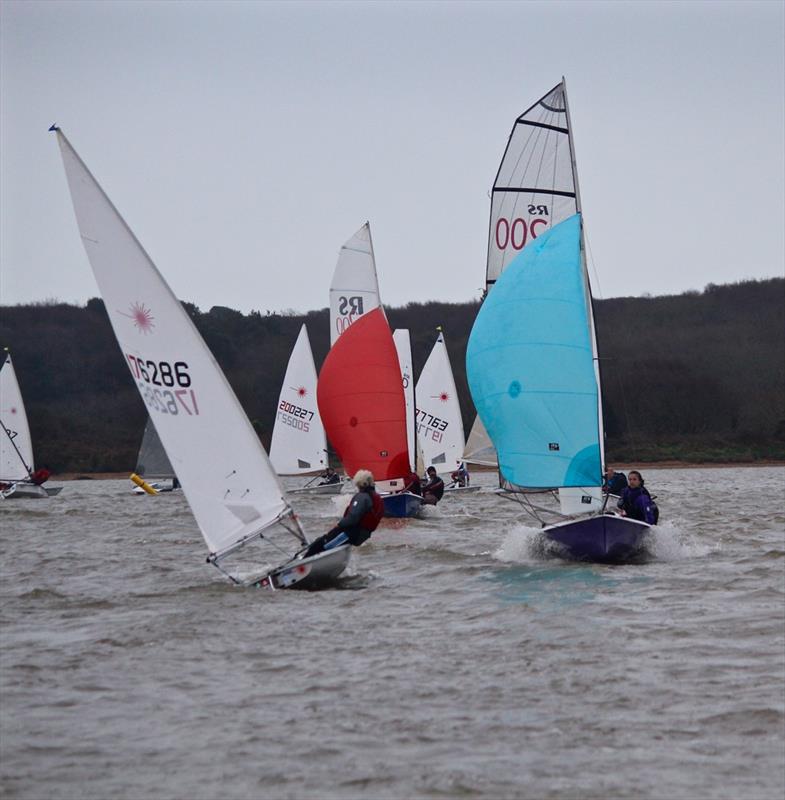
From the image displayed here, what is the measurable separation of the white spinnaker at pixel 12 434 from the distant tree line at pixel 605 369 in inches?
814

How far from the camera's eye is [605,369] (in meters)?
66.9

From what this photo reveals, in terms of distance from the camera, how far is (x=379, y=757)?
547 cm

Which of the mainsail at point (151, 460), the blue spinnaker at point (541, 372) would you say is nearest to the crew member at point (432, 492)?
the blue spinnaker at point (541, 372)

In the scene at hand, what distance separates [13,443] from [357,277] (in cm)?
1304

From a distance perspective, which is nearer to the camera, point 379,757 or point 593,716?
point 379,757

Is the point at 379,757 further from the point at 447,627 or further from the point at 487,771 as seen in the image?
the point at 447,627

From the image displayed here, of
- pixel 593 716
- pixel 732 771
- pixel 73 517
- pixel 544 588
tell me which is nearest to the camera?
pixel 732 771

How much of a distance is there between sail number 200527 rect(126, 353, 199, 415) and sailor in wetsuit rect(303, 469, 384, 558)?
4.78 feet

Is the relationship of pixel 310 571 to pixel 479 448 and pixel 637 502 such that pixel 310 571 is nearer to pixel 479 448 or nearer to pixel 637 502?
pixel 637 502

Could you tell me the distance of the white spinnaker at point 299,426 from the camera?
99.4 ft

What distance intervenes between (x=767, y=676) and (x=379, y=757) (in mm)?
2425

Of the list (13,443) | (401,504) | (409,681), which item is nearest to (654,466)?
(13,443)

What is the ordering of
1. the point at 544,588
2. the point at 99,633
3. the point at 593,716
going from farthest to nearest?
the point at 544,588, the point at 99,633, the point at 593,716

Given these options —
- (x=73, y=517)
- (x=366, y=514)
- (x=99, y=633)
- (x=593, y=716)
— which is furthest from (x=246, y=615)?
(x=73, y=517)
